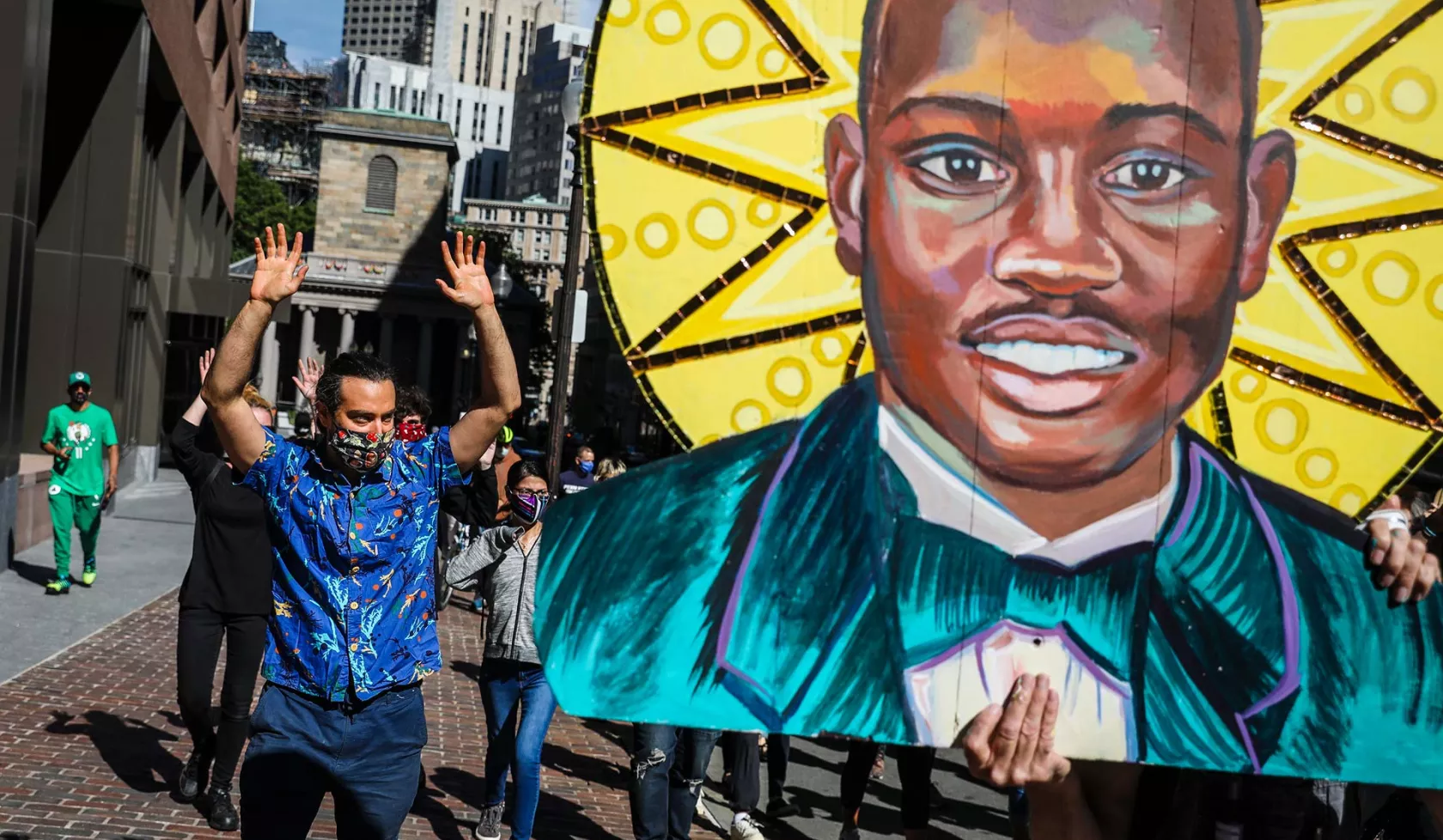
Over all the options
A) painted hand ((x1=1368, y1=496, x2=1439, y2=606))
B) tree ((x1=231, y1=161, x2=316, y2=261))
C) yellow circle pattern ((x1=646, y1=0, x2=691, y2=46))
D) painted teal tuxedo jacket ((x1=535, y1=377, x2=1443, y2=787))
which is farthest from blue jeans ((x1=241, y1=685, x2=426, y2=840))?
tree ((x1=231, y1=161, x2=316, y2=261))

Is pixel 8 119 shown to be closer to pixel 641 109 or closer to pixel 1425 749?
pixel 641 109

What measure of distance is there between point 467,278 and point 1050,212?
1511mm

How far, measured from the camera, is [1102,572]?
2988 mm

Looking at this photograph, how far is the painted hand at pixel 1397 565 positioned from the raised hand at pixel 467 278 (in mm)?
2109

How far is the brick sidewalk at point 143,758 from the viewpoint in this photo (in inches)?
278

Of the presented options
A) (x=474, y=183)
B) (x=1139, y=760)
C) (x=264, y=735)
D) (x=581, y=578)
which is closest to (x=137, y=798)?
(x=264, y=735)

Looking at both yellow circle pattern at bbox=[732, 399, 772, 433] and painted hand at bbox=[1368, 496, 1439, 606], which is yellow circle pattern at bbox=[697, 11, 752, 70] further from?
painted hand at bbox=[1368, 496, 1439, 606]

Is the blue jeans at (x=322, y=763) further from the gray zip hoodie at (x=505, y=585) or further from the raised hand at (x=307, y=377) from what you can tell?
the gray zip hoodie at (x=505, y=585)

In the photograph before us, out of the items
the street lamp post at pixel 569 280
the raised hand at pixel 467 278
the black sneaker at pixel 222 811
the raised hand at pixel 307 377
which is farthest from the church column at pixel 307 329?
the raised hand at pixel 467 278

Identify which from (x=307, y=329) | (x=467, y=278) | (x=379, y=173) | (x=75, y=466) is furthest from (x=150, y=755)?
(x=307, y=329)

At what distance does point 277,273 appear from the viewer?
3.80 metres

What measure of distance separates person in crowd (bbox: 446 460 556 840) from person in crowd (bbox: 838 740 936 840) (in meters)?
1.57

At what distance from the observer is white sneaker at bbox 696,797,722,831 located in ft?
28.5

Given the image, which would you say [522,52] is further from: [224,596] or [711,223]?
[711,223]
